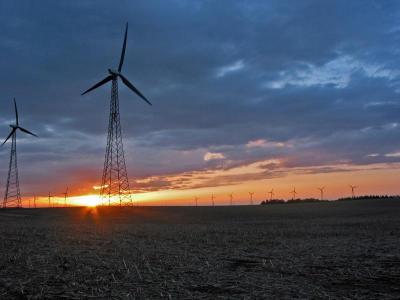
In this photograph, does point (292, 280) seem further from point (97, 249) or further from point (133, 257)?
point (97, 249)

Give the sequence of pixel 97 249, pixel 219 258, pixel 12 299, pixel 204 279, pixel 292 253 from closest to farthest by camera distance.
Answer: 1. pixel 12 299
2. pixel 204 279
3. pixel 219 258
4. pixel 292 253
5. pixel 97 249

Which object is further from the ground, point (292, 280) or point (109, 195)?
point (109, 195)

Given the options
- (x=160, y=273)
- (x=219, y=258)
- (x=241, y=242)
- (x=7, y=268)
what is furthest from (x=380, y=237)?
(x=7, y=268)

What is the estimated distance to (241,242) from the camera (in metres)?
33.3

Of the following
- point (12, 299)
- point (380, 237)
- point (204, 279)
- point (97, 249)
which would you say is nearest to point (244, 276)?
point (204, 279)

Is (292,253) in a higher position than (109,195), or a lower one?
lower

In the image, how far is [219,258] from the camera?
23906mm

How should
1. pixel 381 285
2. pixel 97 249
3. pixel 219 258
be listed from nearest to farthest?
pixel 381 285 → pixel 219 258 → pixel 97 249

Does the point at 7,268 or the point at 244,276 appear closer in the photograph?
the point at 244,276

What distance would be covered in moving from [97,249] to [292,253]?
1131 cm

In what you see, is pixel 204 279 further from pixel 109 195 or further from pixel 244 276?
pixel 109 195

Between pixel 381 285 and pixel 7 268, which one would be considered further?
pixel 7 268

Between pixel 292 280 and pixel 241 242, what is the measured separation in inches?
643

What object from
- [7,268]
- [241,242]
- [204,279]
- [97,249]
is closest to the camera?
[204,279]
